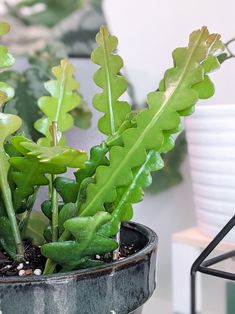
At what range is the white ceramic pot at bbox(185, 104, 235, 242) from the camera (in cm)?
47

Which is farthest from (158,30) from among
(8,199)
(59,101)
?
(8,199)

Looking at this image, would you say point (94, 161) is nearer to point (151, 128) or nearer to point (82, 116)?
point (151, 128)

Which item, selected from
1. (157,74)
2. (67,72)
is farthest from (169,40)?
(67,72)

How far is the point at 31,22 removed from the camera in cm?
55

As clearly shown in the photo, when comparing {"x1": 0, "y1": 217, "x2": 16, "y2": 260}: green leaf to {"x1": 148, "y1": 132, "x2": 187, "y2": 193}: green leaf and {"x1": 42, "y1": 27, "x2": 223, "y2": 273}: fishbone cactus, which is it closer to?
{"x1": 42, "y1": 27, "x2": 223, "y2": 273}: fishbone cactus

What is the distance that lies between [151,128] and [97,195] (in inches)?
2.2

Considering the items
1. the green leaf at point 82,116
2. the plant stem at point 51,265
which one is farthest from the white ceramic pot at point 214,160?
the plant stem at point 51,265

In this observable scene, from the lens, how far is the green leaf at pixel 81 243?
0.26 m

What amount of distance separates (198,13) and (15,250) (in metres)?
0.50

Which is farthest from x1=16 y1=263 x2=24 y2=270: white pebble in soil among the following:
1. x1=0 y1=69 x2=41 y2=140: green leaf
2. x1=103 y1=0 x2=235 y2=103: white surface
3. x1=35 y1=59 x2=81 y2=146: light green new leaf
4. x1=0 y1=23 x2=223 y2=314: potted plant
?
x1=103 y1=0 x2=235 y2=103: white surface

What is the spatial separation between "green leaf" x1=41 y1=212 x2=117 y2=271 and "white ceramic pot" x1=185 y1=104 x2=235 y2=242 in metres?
0.24

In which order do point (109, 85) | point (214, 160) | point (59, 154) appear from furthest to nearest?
point (214, 160) < point (109, 85) < point (59, 154)

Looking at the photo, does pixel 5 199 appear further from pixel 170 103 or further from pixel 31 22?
pixel 31 22

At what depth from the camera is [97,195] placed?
11.5 inches
